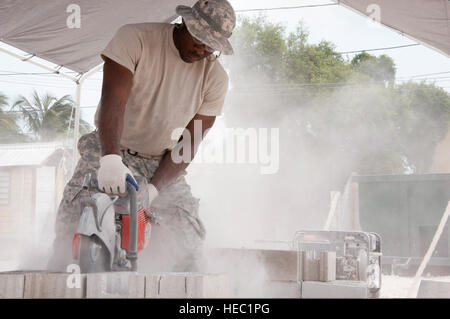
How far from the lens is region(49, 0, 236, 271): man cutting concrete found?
2279mm

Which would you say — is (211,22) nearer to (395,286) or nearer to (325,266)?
(325,266)

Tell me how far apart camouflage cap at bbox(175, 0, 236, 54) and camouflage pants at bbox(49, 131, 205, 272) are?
82cm

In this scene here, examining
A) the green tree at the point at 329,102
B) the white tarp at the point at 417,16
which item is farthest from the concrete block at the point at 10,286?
the green tree at the point at 329,102

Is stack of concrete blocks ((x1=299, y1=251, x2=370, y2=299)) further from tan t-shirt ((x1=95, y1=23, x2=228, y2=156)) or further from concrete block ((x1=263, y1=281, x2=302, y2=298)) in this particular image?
tan t-shirt ((x1=95, y1=23, x2=228, y2=156))

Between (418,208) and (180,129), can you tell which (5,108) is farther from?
(180,129)

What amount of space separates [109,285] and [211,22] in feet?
4.66

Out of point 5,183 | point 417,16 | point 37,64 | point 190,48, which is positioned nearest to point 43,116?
point 5,183

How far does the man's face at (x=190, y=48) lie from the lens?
7.94ft

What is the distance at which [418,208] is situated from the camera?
9406 millimetres

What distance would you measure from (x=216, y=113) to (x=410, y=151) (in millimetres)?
21770

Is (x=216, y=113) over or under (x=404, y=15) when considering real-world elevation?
under

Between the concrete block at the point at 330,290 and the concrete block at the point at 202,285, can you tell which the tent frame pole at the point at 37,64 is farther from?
the concrete block at the point at 202,285

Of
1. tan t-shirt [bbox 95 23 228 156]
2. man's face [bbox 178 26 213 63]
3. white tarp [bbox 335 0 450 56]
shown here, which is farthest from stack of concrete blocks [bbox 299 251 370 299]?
white tarp [bbox 335 0 450 56]

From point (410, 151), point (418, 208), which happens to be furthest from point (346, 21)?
point (418, 208)
